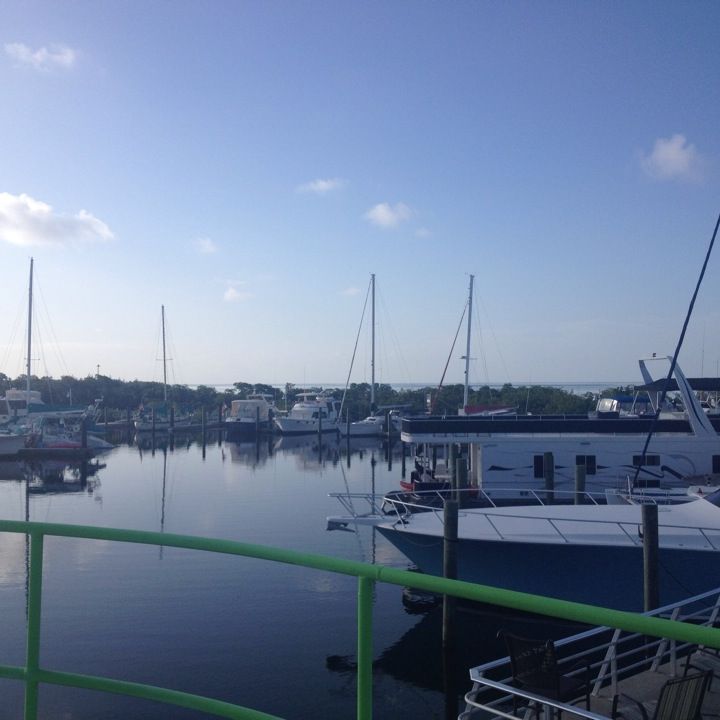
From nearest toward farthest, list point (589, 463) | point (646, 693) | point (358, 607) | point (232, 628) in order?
point (358, 607)
point (646, 693)
point (232, 628)
point (589, 463)

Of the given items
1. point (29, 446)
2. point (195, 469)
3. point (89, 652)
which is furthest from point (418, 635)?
point (29, 446)

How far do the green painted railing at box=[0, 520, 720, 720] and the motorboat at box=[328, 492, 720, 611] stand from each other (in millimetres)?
12455

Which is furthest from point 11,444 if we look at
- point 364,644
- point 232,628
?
point 364,644

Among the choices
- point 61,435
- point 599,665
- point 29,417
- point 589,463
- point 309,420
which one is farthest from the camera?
point 309,420

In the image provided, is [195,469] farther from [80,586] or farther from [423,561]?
[423,561]

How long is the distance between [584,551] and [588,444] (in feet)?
43.8

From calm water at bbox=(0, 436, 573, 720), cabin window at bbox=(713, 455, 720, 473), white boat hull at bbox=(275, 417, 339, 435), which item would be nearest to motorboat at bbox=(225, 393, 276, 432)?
white boat hull at bbox=(275, 417, 339, 435)

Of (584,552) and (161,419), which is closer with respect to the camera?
(584,552)

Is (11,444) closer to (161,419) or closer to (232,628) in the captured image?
(161,419)

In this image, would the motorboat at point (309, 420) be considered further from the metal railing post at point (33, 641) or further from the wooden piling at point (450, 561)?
the metal railing post at point (33, 641)

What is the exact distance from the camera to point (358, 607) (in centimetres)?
282

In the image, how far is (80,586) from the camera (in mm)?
17672

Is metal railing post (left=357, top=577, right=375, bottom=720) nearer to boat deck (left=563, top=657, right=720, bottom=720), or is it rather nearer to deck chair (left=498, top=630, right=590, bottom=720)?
boat deck (left=563, top=657, right=720, bottom=720)

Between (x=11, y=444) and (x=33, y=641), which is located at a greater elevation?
(x=33, y=641)
